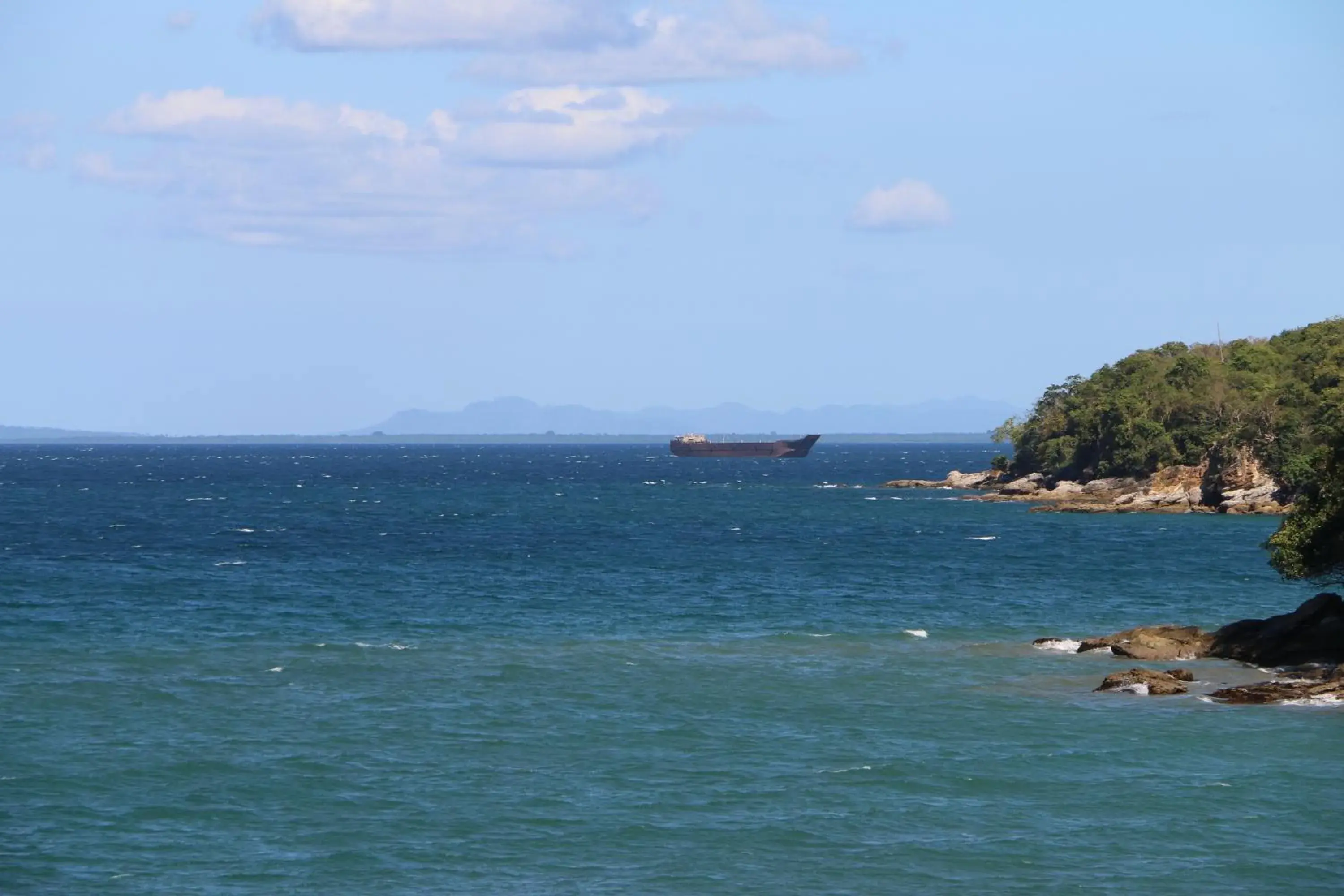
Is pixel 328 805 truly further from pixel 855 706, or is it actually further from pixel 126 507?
pixel 126 507

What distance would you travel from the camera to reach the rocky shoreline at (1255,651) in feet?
160

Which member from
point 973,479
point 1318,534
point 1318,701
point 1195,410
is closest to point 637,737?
point 1318,701

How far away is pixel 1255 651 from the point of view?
55469 mm

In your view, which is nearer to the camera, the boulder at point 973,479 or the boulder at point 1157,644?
the boulder at point 1157,644

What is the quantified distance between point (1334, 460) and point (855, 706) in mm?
21700

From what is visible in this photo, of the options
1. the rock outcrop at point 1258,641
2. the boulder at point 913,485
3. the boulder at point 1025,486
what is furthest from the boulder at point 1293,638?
the boulder at point 913,485

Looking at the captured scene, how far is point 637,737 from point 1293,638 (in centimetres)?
2497

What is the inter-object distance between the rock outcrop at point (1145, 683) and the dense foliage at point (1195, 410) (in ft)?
176

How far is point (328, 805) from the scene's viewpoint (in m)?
37.0

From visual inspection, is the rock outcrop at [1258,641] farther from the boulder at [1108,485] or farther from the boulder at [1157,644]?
the boulder at [1108,485]

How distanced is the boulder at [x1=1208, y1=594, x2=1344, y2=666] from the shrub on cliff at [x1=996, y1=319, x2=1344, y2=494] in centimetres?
4918

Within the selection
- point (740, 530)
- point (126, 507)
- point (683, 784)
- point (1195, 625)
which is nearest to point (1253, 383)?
Answer: point (740, 530)

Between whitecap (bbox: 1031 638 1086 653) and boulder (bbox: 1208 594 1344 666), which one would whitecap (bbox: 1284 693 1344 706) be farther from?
whitecap (bbox: 1031 638 1086 653)

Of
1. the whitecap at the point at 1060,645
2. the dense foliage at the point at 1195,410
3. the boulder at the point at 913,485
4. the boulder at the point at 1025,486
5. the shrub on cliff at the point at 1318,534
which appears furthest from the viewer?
the boulder at the point at 913,485
